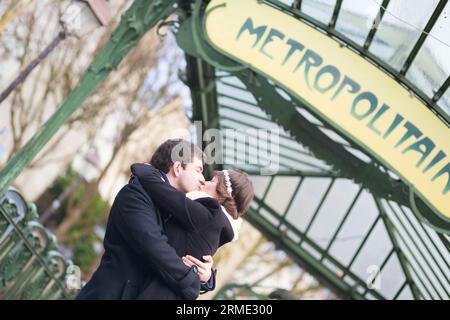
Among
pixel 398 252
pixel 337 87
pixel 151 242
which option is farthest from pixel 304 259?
pixel 151 242

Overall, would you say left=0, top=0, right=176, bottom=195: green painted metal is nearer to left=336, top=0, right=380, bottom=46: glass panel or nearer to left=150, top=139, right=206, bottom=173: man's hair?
left=336, top=0, right=380, bottom=46: glass panel

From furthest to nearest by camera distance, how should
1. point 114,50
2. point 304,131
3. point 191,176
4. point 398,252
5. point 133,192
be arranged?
point 398,252
point 304,131
point 114,50
point 191,176
point 133,192

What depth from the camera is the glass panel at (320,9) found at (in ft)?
22.3

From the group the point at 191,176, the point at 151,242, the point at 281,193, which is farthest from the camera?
the point at 281,193

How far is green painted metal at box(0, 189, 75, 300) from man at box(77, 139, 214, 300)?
466 centimetres

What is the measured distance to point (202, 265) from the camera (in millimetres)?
2365

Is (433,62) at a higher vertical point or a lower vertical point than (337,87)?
higher

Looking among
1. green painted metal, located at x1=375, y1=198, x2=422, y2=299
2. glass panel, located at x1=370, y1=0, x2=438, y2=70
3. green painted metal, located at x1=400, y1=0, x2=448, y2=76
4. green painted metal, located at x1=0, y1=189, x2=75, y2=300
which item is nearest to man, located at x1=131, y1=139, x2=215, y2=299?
green painted metal, located at x1=400, y1=0, x2=448, y2=76

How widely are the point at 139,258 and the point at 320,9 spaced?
5.10 meters

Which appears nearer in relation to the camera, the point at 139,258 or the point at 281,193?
the point at 139,258

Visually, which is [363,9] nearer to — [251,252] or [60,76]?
[60,76]

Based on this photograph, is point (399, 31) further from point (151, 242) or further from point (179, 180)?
point (151, 242)

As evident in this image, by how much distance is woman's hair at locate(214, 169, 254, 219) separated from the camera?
2471 millimetres

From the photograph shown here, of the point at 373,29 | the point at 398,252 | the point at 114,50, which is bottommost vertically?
the point at 398,252
